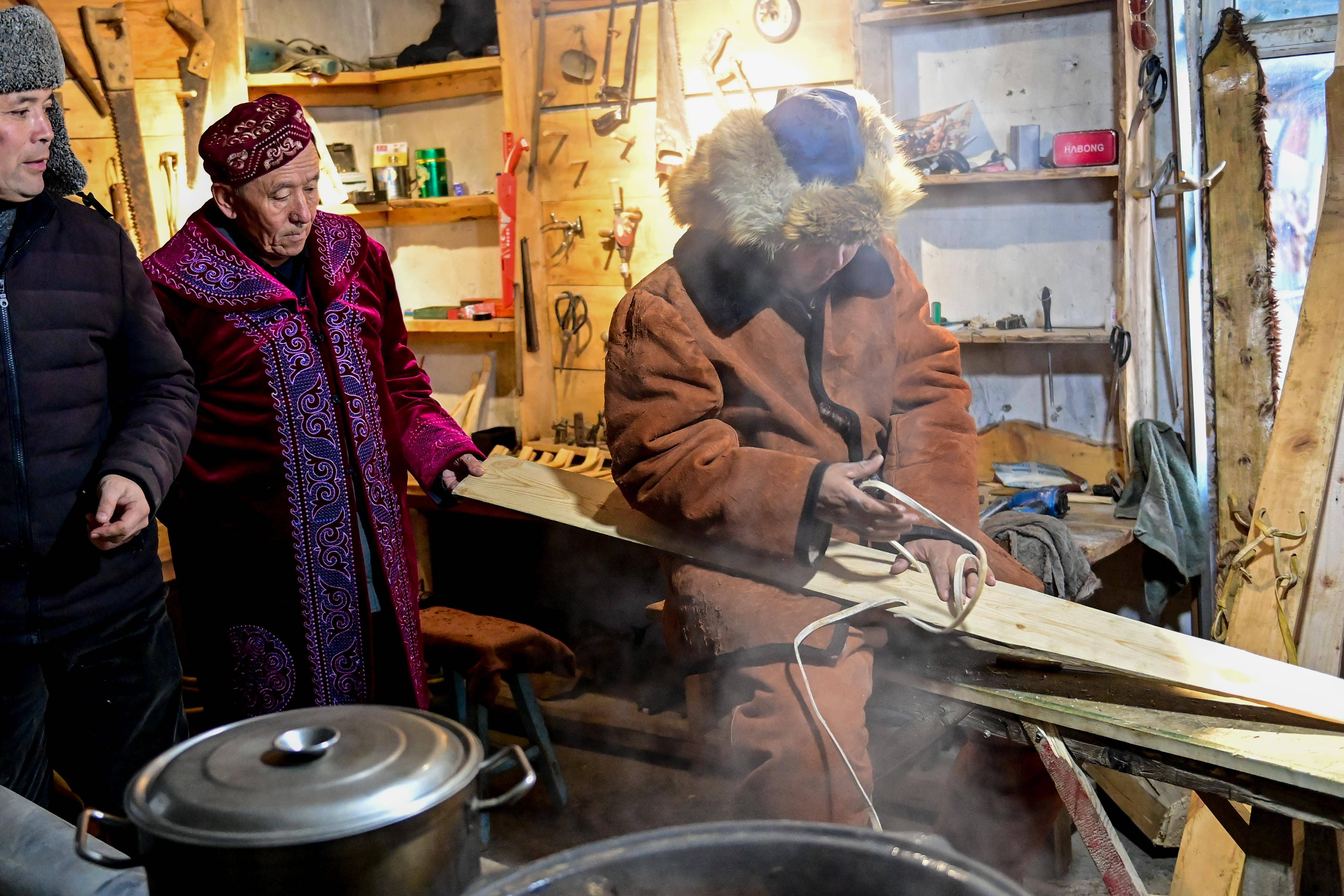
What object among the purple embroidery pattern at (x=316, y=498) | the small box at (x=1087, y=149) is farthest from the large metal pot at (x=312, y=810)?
the small box at (x=1087, y=149)

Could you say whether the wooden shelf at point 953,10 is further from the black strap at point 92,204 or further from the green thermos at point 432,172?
the black strap at point 92,204

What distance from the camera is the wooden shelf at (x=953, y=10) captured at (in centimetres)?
371

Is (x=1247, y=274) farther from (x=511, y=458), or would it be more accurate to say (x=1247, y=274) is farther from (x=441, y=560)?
(x=441, y=560)

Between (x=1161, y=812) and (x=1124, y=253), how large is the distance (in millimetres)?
1919

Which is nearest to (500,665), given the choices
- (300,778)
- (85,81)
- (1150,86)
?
(300,778)

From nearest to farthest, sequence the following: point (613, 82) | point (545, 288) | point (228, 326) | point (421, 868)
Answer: point (421, 868) → point (228, 326) → point (613, 82) → point (545, 288)

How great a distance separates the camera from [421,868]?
92cm

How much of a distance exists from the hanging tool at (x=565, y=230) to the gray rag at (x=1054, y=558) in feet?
8.13

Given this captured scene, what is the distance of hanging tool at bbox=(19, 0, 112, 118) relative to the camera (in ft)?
13.1

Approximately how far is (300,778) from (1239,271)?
3.78m

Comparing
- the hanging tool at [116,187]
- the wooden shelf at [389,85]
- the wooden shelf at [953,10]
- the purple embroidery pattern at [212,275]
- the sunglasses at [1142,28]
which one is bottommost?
the purple embroidery pattern at [212,275]

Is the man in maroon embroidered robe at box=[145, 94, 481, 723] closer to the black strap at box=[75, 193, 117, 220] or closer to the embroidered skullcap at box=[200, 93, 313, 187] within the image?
the embroidered skullcap at box=[200, 93, 313, 187]

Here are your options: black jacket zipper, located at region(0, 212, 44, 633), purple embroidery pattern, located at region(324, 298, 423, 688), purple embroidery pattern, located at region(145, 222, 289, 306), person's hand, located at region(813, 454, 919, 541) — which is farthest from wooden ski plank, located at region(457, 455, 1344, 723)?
black jacket zipper, located at region(0, 212, 44, 633)

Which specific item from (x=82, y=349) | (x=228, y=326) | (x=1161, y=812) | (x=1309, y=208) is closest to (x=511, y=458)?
(x=228, y=326)
